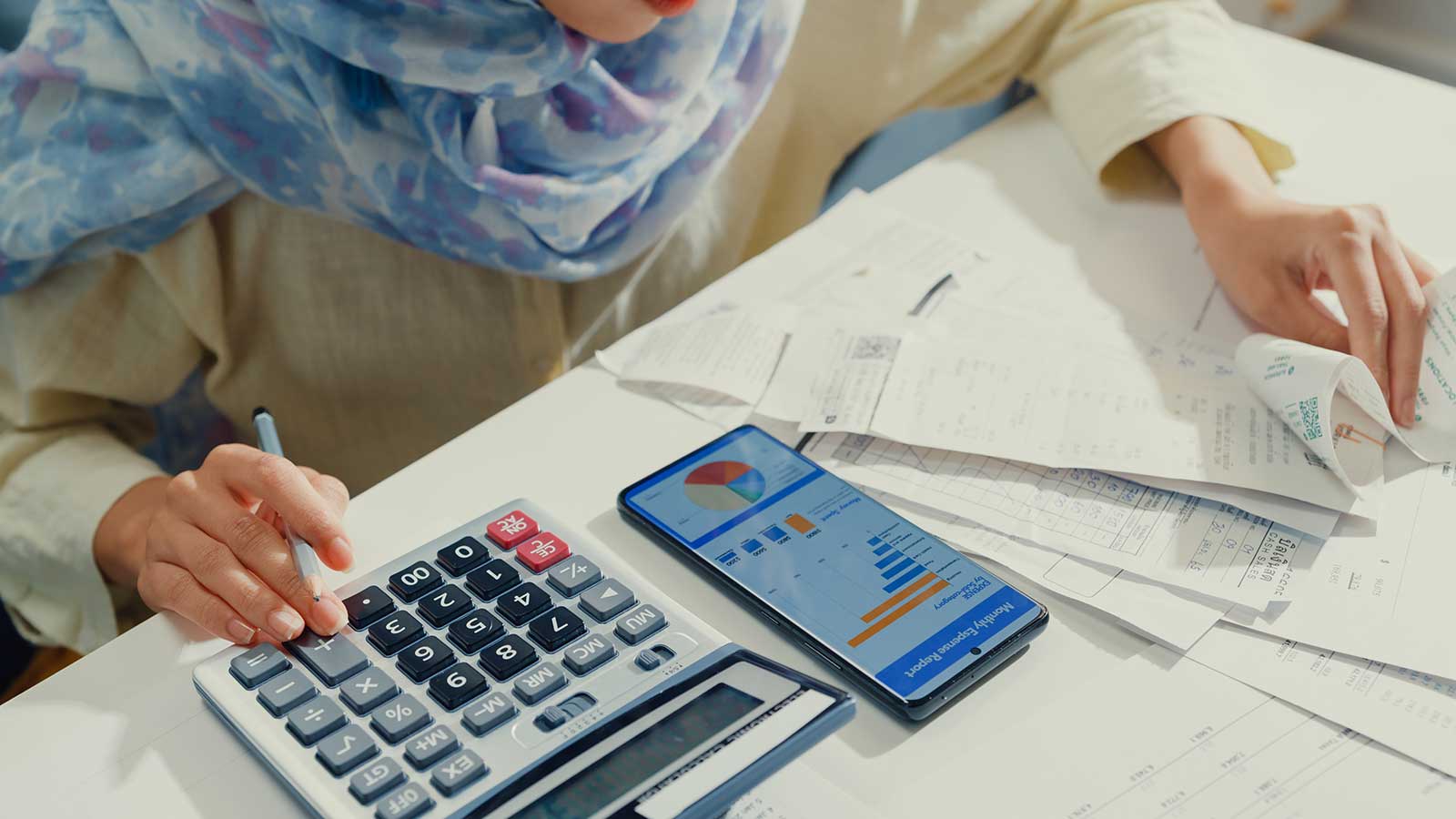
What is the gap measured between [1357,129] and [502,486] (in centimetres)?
63

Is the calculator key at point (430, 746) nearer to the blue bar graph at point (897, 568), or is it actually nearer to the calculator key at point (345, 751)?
the calculator key at point (345, 751)

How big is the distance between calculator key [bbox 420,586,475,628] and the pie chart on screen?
11 centimetres

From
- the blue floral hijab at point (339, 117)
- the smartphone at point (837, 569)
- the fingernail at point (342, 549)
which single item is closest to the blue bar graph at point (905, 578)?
the smartphone at point (837, 569)

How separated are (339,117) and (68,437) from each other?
0.76 ft

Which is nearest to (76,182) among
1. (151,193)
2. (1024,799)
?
(151,193)

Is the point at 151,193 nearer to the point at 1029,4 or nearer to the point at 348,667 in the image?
the point at 348,667

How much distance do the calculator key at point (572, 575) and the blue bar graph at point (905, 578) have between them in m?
0.11

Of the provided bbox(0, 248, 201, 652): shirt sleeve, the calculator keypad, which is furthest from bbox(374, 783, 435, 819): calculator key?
bbox(0, 248, 201, 652): shirt sleeve

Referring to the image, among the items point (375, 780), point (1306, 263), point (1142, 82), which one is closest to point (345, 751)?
point (375, 780)

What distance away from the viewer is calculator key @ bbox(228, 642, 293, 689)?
384mm

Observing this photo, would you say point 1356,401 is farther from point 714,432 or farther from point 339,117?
point 339,117

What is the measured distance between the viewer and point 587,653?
389 mm

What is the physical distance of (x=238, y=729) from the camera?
374 mm

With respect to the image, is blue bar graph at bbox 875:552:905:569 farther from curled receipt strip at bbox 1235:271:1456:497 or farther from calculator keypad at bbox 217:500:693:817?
curled receipt strip at bbox 1235:271:1456:497
